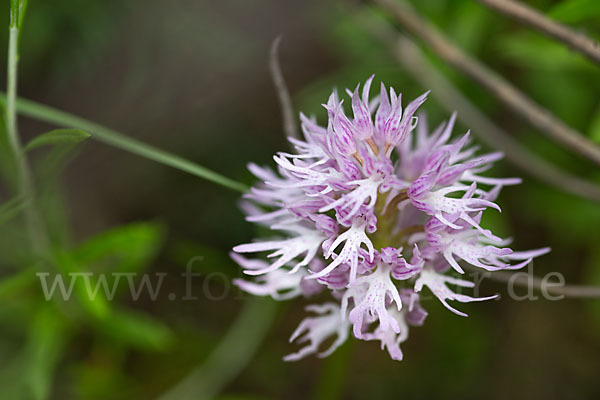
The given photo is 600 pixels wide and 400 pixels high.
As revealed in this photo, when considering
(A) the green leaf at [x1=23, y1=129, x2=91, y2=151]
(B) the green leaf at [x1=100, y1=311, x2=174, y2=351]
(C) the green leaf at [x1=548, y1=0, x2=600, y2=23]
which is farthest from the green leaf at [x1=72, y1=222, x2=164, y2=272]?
(C) the green leaf at [x1=548, y1=0, x2=600, y2=23]

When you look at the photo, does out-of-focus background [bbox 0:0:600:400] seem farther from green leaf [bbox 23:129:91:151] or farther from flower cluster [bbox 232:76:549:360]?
flower cluster [bbox 232:76:549:360]

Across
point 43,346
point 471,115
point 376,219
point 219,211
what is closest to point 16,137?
point 43,346

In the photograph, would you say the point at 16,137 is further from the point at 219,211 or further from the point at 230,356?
the point at 219,211

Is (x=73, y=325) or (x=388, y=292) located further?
(x=73, y=325)

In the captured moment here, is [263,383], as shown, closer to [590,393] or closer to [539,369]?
[539,369]

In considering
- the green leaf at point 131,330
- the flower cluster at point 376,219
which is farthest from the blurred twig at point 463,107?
the green leaf at point 131,330

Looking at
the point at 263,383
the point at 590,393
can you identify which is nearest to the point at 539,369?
the point at 590,393
